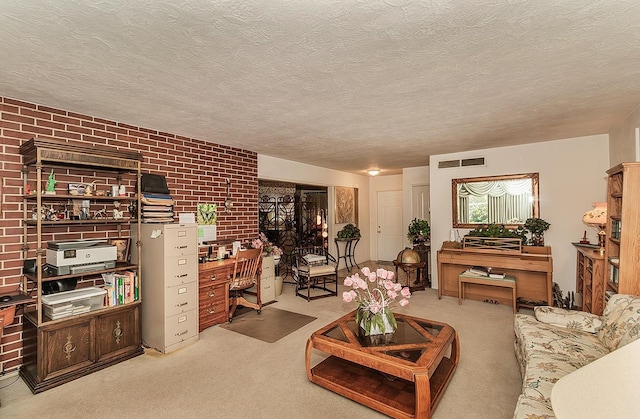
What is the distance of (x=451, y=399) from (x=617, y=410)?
227 centimetres

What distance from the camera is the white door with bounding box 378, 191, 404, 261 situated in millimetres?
7711

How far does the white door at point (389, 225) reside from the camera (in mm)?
7711

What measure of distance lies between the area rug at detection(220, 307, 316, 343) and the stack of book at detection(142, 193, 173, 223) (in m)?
1.45

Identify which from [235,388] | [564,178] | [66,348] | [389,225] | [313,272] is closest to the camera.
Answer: [235,388]

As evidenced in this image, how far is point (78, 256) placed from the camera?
2.63 m

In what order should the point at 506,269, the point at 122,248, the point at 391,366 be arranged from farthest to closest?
the point at 506,269 → the point at 122,248 → the point at 391,366

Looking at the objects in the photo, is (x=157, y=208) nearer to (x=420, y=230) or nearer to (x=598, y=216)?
(x=420, y=230)

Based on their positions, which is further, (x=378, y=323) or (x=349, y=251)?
(x=349, y=251)

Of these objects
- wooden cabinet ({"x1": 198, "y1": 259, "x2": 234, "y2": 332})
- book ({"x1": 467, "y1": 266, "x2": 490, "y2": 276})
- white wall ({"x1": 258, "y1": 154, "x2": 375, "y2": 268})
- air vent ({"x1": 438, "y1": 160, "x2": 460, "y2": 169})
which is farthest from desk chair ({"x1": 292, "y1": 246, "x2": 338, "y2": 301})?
air vent ({"x1": 438, "y1": 160, "x2": 460, "y2": 169})

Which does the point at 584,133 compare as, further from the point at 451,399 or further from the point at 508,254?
the point at 451,399

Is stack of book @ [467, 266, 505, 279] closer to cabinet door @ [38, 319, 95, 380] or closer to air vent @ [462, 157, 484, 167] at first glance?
air vent @ [462, 157, 484, 167]

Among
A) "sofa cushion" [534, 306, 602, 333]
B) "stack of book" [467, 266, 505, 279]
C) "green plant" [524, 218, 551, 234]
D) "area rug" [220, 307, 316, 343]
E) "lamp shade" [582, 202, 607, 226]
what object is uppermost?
"lamp shade" [582, 202, 607, 226]

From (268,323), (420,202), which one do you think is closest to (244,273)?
(268,323)

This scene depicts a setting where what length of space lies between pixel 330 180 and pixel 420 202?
200 cm
